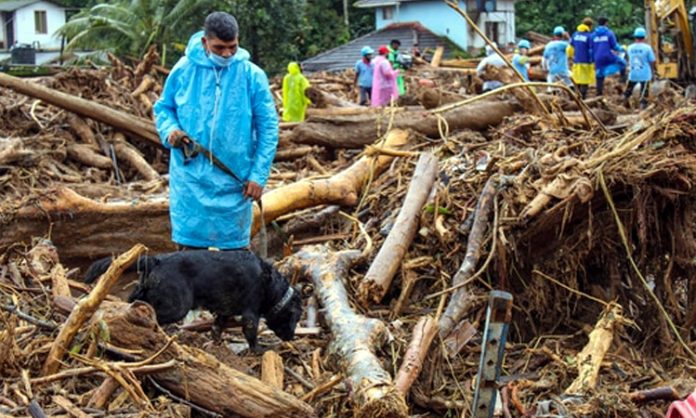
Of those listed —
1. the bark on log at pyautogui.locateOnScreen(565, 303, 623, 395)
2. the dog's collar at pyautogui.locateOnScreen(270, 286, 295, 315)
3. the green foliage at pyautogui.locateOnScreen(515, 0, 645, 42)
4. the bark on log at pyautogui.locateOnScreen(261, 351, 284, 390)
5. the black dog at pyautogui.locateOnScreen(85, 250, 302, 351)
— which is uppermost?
the green foliage at pyautogui.locateOnScreen(515, 0, 645, 42)

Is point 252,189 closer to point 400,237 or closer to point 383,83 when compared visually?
point 400,237

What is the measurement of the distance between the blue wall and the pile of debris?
112 ft

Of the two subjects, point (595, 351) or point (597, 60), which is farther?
point (597, 60)

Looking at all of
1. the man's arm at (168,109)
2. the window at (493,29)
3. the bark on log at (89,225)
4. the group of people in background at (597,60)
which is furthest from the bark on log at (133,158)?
the window at (493,29)

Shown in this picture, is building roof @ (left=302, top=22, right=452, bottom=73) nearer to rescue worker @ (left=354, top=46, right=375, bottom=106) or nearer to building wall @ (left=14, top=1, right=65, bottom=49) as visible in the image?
rescue worker @ (left=354, top=46, right=375, bottom=106)

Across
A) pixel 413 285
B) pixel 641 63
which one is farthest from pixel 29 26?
pixel 413 285

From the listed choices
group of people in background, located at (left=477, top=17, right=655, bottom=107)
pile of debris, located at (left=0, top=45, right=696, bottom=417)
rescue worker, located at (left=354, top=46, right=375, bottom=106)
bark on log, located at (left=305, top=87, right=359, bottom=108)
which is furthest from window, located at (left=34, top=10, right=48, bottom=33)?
pile of debris, located at (left=0, top=45, right=696, bottom=417)

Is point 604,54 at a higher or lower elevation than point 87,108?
higher

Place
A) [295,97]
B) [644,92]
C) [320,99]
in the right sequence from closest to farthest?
[295,97] → [320,99] → [644,92]

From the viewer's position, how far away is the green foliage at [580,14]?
3978 centimetres

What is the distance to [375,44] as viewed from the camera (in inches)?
1576

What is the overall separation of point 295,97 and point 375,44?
Result: 83.0ft

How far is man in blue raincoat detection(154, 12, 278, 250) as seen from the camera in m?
6.14

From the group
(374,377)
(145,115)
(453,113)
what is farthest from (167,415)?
(145,115)
